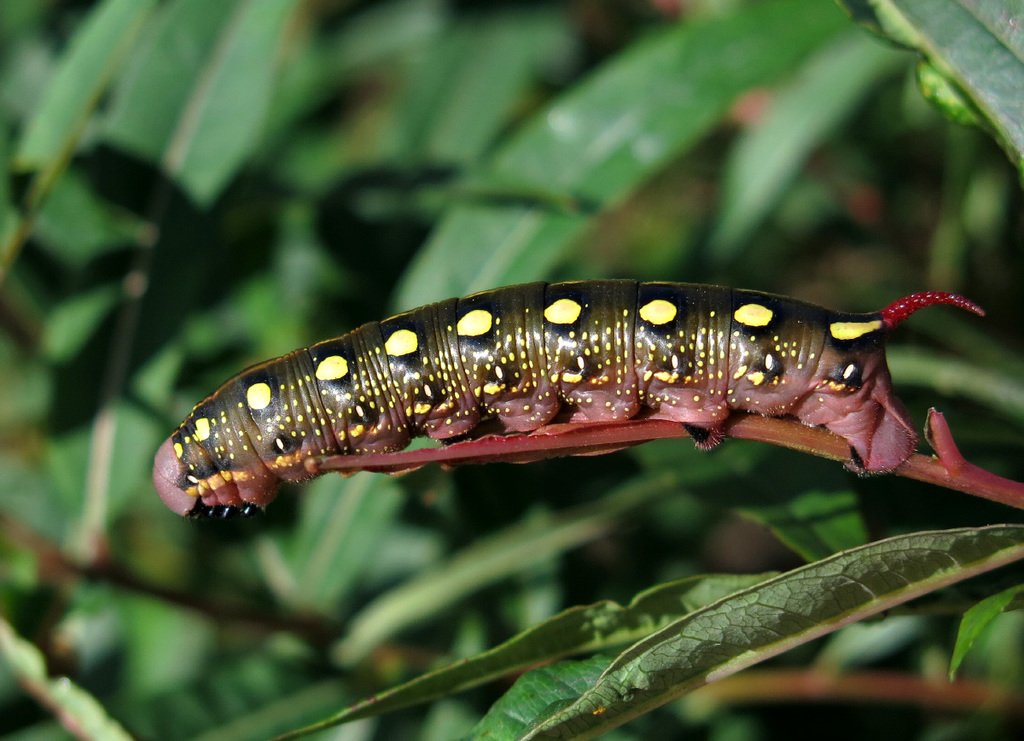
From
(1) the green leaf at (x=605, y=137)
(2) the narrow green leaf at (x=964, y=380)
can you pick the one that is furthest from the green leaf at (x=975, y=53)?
(2) the narrow green leaf at (x=964, y=380)

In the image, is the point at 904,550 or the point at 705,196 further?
the point at 705,196

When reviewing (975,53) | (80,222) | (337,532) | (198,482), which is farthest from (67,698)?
(975,53)

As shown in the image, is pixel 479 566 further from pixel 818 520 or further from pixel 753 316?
pixel 753 316

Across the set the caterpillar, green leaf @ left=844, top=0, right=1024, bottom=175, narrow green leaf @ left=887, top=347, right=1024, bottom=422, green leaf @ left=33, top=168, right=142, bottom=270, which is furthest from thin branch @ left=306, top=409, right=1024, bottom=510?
green leaf @ left=33, top=168, right=142, bottom=270

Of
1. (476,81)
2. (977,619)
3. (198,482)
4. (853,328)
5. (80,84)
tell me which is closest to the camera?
(977,619)

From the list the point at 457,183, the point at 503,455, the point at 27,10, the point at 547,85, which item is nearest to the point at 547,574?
the point at 457,183

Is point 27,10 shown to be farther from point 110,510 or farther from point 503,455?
point 503,455
